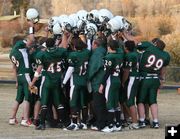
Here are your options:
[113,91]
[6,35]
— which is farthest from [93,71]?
[6,35]

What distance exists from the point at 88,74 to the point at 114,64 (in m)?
0.67

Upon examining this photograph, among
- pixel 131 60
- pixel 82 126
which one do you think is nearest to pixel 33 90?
pixel 82 126

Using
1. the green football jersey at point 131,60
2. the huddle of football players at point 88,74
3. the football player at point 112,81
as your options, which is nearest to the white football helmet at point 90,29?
the huddle of football players at point 88,74

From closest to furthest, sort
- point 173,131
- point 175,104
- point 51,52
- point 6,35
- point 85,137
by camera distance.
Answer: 1. point 173,131
2. point 85,137
3. point 51,52
4. point 175,104
5. point 6,35

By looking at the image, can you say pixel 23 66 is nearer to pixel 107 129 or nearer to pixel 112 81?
pixel 112 81

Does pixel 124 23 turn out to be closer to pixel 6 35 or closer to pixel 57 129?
pixel 57 129

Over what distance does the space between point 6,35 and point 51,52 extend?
47.9 feet

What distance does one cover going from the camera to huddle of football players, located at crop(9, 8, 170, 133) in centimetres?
1083

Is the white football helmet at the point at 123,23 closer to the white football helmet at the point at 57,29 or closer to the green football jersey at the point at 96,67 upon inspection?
the green football jersey at the point at 96,67

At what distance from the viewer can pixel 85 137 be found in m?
10.1

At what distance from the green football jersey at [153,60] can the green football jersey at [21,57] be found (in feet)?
7.87

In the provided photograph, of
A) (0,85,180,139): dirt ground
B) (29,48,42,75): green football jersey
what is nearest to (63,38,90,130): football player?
(0,85,180,139): dirt ground

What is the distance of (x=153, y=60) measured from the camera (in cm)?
1129

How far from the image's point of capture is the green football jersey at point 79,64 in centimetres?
1083
